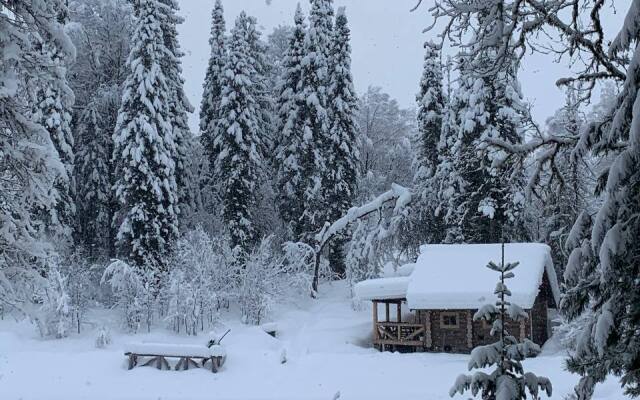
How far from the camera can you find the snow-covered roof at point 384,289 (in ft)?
81.0

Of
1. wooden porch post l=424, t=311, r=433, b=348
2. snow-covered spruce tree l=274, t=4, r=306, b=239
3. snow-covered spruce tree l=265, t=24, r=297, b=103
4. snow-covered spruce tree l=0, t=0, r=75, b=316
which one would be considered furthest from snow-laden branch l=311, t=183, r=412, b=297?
snow-covered spruce tree l=0, t=0, r=75, b=316

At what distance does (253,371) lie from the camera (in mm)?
20984

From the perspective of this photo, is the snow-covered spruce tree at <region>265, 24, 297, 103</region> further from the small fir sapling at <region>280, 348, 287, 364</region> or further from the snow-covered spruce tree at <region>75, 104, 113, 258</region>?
the small fir sapling at <region>280, 348, 287, 364</region>

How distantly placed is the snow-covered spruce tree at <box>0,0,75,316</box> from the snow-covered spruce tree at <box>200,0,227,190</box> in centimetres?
2511

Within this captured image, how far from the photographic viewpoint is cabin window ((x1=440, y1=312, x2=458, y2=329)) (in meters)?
24.3

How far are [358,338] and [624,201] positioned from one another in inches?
813

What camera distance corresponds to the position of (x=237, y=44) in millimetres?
35438

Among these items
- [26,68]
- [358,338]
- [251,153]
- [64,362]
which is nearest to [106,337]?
[64,362]

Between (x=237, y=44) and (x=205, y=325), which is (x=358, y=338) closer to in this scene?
(x=205, y=325)

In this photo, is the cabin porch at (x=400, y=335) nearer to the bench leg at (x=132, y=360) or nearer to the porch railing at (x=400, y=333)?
the porch railing at (x=400, y=333)

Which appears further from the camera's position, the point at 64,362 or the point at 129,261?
the point at 129,261

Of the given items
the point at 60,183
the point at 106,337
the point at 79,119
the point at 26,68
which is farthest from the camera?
the point at 79,119

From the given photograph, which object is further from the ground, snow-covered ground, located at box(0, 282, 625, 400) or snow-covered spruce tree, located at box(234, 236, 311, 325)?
snow-covered spruce tree, located at box(234, 236, 311, 325)

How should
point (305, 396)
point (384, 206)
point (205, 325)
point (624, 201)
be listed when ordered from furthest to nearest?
point (384, 206)
point (205, 325)
point (305, 396)
point (624, 201)
